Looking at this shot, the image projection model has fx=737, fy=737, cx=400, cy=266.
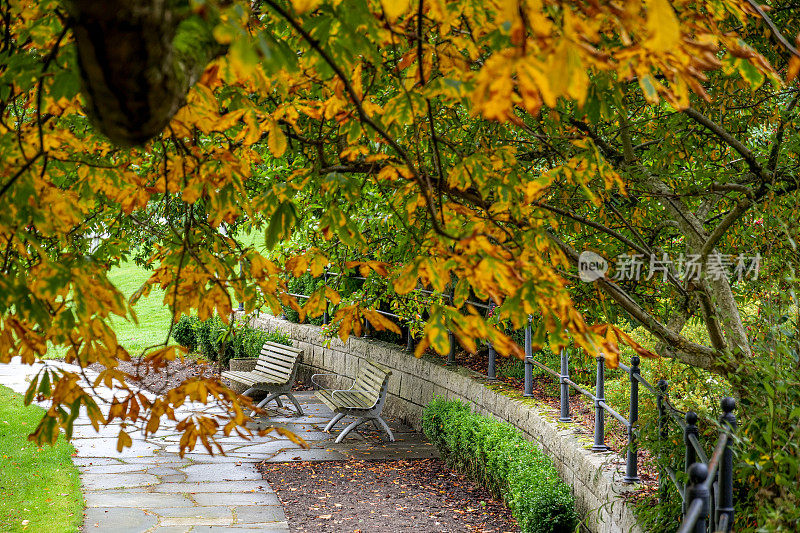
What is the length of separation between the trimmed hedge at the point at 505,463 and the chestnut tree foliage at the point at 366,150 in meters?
1.40

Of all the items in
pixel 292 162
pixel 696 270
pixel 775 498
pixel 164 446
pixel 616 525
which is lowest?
pixel 164 446

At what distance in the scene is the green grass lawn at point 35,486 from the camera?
5.66 meters

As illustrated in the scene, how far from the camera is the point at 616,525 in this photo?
4.56 metres

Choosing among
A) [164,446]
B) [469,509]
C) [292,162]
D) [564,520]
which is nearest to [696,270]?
[564,520]

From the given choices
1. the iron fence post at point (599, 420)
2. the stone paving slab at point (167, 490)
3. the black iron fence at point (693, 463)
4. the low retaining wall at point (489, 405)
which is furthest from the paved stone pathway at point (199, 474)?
the black iron fence at point (693, 463)

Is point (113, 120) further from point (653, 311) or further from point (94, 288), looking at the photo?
point (653, 311)

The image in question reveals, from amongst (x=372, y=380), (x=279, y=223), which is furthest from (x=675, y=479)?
(x=372, y=380)

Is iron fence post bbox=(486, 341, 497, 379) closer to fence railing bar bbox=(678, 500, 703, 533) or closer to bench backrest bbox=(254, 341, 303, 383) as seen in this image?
bench backrest bbox=(254, 341, 303, 383)

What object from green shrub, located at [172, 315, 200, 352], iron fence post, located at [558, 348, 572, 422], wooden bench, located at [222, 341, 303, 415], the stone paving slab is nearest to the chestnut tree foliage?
iron fence post, located at [558, 348, 572, 422]

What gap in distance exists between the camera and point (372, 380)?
30.0ft

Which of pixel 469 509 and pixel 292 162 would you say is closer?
pixel 292 162

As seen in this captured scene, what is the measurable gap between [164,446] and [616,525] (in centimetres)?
565

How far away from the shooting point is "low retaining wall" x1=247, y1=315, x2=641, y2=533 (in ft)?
15.9

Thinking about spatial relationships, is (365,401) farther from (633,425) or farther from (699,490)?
(699,490)
